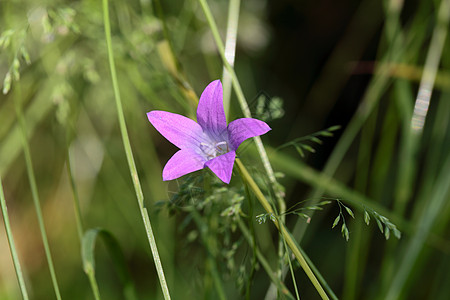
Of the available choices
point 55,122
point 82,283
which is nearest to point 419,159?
point 82,283

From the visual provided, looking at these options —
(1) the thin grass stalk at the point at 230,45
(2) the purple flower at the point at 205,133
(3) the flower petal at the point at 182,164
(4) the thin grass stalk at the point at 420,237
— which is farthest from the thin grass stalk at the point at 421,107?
(3) the flower petal at the point at 182,164

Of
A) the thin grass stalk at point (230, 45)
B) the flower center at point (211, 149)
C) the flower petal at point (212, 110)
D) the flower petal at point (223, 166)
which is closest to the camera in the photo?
the flower petal at point (223, 166)

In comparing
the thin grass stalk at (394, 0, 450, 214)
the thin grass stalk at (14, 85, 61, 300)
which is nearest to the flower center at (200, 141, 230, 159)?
the thin grass stalk at (14, 85, 61, 300)

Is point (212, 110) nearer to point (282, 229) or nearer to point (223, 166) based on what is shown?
point (223, 166)

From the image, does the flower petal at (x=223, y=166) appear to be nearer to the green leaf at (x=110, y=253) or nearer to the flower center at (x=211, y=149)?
the flower center at (x=211, y=149)

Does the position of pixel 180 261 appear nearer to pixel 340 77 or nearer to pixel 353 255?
pixel 353 255

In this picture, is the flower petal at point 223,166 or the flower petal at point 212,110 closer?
the flower petal at point 223,166

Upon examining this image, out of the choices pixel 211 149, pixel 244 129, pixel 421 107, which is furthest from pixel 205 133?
pixel 421 107
